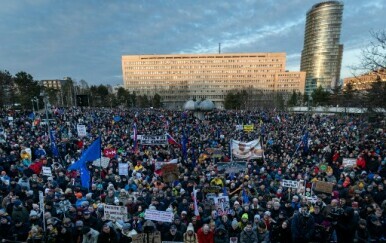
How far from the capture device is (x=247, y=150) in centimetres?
1405

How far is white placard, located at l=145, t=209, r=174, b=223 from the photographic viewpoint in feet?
21.4

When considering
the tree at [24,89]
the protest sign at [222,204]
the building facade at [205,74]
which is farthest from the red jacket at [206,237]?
the building facade at [205,74]

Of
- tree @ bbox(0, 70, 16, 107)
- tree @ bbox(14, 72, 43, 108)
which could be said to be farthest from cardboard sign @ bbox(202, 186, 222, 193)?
tree @ bbox(14, 72, 43, 108)

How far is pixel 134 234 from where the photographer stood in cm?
596

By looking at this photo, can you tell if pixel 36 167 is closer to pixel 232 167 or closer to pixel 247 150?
pixel 232 167

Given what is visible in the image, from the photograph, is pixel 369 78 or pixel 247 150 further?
pixel 369 78

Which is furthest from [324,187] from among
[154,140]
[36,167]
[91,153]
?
[36,167]

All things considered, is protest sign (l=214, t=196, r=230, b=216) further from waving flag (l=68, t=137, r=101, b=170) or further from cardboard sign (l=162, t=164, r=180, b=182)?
waving flag (l=68, t=137, r=101, b=170)

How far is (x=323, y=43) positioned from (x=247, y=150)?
459 feet

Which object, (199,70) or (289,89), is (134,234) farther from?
(289,89)

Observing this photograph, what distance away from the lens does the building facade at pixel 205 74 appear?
120 metres

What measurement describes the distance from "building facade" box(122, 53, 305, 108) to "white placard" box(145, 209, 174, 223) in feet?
369

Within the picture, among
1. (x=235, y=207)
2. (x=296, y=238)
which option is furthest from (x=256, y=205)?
(x=296, y=238)

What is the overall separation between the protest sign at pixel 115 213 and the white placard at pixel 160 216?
2.05 feet
